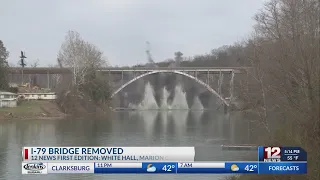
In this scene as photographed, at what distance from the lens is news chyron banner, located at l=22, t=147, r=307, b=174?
765cm

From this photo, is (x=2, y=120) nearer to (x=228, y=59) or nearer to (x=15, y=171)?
(x=15, y=171)

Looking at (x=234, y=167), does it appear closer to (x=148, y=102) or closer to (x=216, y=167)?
(x=216, y=167)

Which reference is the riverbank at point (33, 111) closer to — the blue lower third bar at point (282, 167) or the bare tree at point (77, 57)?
the bare tree at point (77, 57)

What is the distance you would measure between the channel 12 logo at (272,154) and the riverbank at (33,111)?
146 feet

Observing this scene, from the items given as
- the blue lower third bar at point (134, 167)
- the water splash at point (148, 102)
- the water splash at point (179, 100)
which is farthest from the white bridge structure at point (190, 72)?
the blue lower third bar at point (134, 167)

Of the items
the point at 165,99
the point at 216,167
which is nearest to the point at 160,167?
the point at 216,167

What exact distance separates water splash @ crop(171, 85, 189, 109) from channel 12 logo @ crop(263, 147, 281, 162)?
71.6 meters

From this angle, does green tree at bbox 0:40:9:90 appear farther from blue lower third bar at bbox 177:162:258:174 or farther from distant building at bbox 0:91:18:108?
blue lower third bar at bbox 177:162:258:174

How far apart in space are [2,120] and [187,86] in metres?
39.8

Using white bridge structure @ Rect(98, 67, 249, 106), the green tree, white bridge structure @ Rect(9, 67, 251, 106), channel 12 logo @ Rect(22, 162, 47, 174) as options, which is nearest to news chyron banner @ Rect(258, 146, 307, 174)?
channel 12 logo @ Rect(22, 162, 47, 174)

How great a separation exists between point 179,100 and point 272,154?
7516cm

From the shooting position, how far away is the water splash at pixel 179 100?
79.9 metres

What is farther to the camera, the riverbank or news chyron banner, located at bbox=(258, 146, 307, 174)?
the riverbank

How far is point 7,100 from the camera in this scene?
55.1 metres
